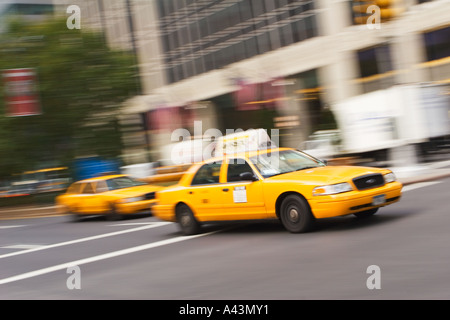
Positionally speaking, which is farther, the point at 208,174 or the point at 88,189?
the point at 88,189

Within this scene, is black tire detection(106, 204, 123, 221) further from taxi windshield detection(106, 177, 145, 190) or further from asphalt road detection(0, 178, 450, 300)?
asphalt road detection(0, 178, 450, 300)

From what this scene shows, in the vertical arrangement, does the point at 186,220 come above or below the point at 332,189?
below

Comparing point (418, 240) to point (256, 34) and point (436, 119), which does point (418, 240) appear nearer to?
point (436, 119)

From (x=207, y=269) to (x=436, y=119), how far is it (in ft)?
57.0

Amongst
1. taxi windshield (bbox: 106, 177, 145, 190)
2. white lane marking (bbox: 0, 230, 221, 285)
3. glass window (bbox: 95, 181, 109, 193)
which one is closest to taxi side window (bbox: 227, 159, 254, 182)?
white lane marking (bbox: 0, 230, 221, 285)

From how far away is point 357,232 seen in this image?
408 inches

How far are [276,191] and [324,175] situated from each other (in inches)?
32.8

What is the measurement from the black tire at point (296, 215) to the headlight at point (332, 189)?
33cm

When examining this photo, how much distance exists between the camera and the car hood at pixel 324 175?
10.5 m

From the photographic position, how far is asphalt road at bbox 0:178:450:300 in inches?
282

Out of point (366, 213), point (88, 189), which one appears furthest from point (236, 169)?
point (88, 189)

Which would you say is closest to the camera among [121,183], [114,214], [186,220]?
[186,220]

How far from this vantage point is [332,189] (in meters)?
10.4

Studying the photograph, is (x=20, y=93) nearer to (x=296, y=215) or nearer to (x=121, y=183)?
(x=121, y=183)
